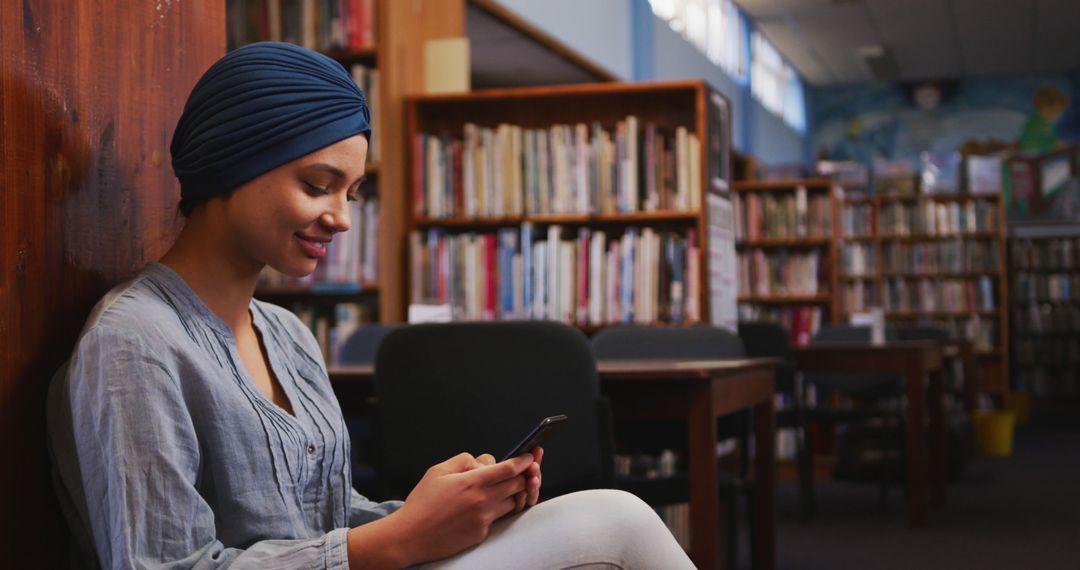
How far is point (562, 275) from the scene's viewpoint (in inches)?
187

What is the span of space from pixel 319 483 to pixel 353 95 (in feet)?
1.42

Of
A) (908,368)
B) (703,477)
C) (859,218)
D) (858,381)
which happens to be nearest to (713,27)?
(859,218)

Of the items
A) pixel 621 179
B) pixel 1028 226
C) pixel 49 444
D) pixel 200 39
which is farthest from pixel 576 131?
pixel 1028 226

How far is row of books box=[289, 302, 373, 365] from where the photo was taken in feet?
15.4

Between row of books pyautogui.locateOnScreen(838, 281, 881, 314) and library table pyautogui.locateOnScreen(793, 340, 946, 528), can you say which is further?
row of books pyautogui.locateOnScreen(838, 281, 881, 314)

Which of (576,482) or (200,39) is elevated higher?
(200,39)

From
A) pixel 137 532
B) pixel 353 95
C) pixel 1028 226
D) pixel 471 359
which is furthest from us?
pixel 1028 226

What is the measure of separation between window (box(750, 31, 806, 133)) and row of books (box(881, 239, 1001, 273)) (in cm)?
272

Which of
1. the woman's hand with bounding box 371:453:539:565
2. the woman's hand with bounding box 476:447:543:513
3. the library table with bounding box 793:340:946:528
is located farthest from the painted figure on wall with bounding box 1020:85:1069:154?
the woman's hand with bounding box 371:453:539:565

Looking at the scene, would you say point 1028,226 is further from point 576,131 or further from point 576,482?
point 576,482

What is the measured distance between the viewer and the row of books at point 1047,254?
1260 cm

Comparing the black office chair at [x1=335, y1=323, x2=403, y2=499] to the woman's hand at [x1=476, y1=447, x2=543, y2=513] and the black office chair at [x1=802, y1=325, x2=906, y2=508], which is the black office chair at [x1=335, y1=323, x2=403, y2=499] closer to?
the woman's hand at [x1=476, y1=447, x2=543, y2=513]

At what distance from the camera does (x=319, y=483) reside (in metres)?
1.35

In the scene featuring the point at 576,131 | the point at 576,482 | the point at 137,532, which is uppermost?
the point at 576,131
